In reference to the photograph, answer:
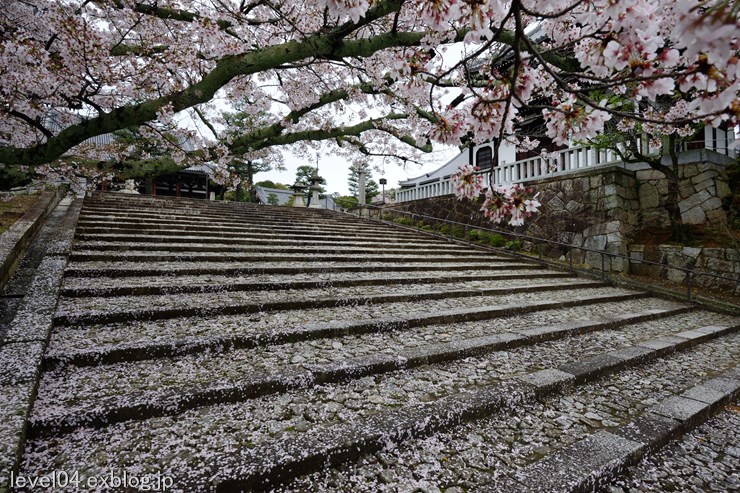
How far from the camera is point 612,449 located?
7.18 ft

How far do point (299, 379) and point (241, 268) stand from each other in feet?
10.1

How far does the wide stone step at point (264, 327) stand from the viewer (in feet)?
8.90

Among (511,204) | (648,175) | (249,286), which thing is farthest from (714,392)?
(648,175)

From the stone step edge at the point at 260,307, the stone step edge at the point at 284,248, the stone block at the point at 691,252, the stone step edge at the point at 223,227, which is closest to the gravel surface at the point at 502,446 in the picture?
the stone step edge at the point at 260,307

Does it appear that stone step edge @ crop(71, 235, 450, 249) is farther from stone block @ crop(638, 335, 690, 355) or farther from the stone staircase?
stone block @ crop(638, 335, 690, 355)

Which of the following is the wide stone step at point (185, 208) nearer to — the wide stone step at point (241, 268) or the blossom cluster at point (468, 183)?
the wide stone step at point (241, 268)

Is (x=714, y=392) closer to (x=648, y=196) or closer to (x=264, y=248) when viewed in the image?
(x=264, y=248)

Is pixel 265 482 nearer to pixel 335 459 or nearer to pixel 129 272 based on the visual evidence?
pixel 335 459

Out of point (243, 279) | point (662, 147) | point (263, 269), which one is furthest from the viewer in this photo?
point (662, 147)

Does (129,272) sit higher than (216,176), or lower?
lower

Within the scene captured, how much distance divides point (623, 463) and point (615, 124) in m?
9.77

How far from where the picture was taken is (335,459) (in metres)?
1.95

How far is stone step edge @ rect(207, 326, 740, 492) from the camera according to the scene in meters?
1.75

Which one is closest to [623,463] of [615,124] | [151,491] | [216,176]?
[151,491]
